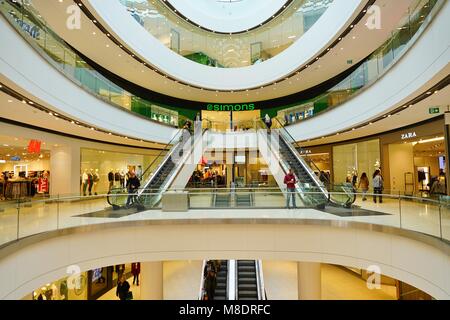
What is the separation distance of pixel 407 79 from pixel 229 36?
70.3ft

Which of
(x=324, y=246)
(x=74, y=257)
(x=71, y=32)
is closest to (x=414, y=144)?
(x=324, y=246)

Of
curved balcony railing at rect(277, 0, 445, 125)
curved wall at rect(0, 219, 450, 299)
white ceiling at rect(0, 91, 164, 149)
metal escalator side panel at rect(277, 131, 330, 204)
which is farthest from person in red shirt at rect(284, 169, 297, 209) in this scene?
white ceiling at rect(0, 91, 164, 149)

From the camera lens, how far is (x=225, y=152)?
83.1 ft

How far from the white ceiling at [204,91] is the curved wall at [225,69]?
78 centimetres

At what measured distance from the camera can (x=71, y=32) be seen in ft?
45.3

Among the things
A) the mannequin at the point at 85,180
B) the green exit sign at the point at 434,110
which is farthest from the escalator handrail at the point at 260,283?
the mannequin at the point at 85,180

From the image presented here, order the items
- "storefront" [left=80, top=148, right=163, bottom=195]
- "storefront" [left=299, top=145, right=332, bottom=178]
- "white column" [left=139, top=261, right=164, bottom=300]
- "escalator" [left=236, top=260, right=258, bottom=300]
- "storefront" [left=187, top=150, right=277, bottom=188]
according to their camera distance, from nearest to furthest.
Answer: "white column" [left=139, top=261, right=164, bottom=300]
"escalator" [left=236, top=260, right=258, bottom=300]
"storefront" [left=80, top=148, right=163, bottom=195]
"storefront" [left=299, top=145, right=332, bottom=178]
"storefront" [left=187, top=150, right=277, bottom=188]

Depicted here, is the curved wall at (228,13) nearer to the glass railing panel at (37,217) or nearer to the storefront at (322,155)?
the storefront at (322,155)

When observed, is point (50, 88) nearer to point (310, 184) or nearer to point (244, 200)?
point (244, 200)

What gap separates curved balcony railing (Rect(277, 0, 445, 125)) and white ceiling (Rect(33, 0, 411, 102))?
6.79 ft

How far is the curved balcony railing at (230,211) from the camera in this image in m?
6.56

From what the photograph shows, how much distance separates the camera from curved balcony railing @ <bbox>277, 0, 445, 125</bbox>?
7.89 meters

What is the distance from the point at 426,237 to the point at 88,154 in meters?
17.1

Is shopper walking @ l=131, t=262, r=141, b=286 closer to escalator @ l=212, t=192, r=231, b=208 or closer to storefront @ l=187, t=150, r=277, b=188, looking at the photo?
escalator @ l=212, t=192, r=231, b=208
